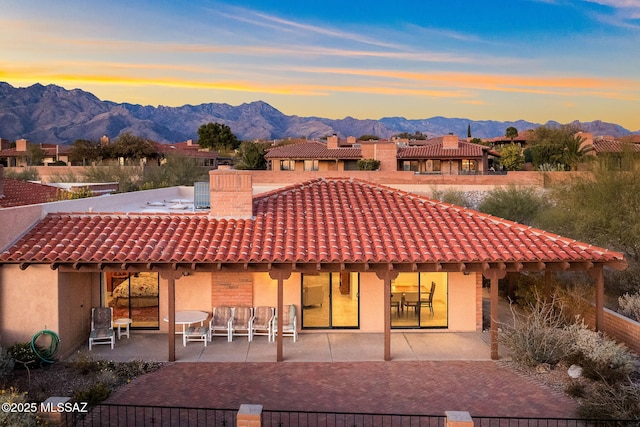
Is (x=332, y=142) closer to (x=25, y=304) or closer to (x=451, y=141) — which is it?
(x=451, y=141)

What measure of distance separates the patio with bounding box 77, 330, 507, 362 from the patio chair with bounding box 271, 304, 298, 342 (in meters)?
0.20

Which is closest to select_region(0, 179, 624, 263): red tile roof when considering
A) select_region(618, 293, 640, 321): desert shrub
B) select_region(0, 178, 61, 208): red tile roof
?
select_region(618, 293, 640, 321): desert shrub

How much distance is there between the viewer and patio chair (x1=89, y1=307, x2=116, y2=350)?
1498cm

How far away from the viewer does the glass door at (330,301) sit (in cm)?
1661

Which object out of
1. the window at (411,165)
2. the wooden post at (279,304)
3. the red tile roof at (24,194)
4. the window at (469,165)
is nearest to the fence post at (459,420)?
the wooden post at (279,304)

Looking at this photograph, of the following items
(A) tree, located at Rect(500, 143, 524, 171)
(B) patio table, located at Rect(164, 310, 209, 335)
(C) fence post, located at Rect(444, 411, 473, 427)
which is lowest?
(B) patio table, located at Rect(164, 310, 209, 335)

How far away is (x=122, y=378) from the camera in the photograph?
41.7 feet

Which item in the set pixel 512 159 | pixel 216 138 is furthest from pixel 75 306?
pixel 216 138

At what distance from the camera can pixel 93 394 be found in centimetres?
1130

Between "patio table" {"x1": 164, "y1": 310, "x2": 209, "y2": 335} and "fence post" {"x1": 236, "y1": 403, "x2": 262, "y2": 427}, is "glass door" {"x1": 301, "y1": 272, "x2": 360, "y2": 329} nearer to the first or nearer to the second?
"patio table" {"x1": 164, "y1": 310, "x2": 209, "y2": 335}

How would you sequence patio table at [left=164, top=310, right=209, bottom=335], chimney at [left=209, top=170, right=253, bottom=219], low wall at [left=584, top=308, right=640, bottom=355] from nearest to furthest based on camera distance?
1. low wall at [left=584, top=308, right=640, bottom=355]
2. patio table at [left=164, top=310, right=209, bottom=335]
3. chimney at [left=209, top=170, right=253, bottom=219]

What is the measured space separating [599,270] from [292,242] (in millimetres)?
7815

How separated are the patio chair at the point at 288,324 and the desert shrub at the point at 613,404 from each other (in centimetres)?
746

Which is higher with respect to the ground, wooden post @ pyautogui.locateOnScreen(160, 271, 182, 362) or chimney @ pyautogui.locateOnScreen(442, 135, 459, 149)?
chimney @ pyautogui.locateOnScreen(442, 135, 459, 149)
